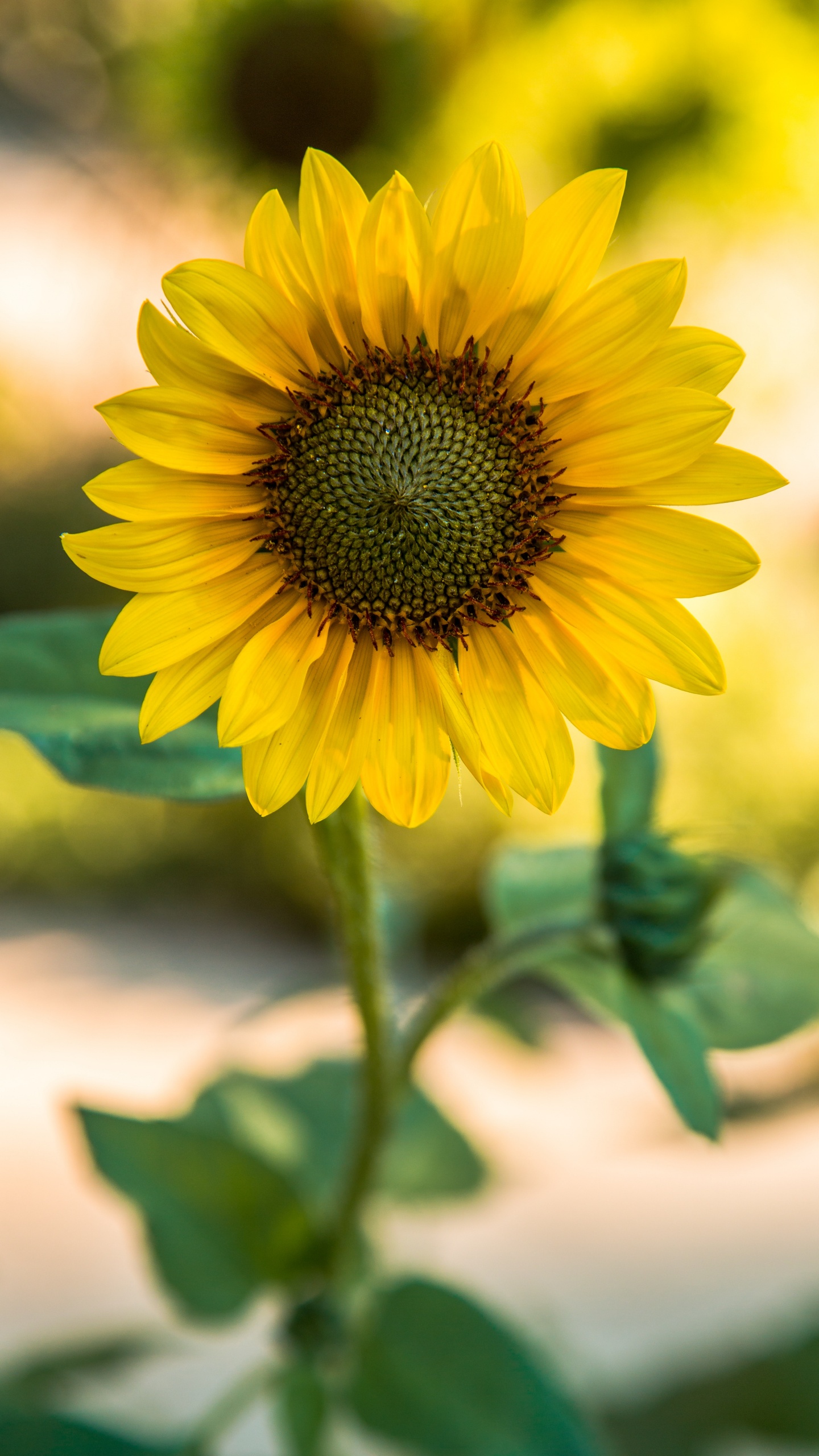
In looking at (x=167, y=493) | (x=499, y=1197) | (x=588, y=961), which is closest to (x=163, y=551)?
(x=167, y=493)

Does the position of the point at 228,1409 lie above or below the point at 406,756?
below

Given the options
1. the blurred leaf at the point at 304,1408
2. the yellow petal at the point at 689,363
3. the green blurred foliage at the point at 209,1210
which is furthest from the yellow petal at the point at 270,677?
the blurred leaf at the point at 304,1408

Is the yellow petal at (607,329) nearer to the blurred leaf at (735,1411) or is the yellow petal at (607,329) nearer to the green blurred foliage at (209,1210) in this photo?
the green blurred foliage at (209,1210)

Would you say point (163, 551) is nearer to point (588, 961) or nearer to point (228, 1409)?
point (588, 961)

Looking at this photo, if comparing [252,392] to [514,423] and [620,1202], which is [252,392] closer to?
[514,423]

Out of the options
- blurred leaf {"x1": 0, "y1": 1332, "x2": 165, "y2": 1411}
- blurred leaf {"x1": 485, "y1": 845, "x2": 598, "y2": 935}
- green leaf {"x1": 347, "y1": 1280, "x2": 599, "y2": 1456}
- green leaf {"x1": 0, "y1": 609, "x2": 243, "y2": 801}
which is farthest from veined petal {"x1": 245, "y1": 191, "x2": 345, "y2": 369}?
blurred leaf {"x1": 0, "y1": 1332, "x2": 165, "y2": 1411}

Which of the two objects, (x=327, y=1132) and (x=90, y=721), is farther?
(x=327, y=1132)
